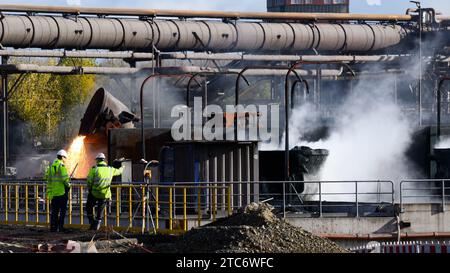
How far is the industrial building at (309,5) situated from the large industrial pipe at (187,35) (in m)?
45.7

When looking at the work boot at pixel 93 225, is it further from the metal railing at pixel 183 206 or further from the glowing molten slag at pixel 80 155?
the glowing molten slag at pixel 80 155

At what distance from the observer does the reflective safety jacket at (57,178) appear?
24781 millimetres

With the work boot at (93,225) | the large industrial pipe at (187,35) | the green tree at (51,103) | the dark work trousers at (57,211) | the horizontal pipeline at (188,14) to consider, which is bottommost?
A: the work boot at (93,225)

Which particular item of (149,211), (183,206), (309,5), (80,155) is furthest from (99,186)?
(309,5)

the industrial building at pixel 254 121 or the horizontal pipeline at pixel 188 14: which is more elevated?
the horizontal pipeline at pixel 188 14

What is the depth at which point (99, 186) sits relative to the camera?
24891 millimetres

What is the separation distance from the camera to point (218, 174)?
2972 cm

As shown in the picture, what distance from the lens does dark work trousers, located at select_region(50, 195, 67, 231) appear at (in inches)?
993

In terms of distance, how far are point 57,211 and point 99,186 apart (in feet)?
4.02

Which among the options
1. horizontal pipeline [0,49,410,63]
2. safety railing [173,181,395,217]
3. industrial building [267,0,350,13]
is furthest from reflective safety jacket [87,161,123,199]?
industrial building [267,0,350,13]

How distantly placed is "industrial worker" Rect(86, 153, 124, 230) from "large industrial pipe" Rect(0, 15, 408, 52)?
29.1 m

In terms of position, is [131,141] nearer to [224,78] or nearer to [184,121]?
[184,121]

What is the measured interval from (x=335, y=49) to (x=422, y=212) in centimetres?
3607

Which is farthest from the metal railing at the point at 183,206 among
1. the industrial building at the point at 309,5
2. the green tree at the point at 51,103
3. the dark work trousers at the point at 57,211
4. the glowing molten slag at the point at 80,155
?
the industrial building at the point at 309,5
